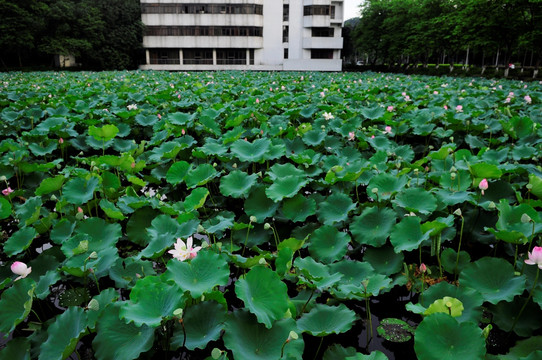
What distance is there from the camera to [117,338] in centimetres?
129

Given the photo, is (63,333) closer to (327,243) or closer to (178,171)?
(327,243)

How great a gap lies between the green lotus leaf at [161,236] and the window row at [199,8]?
128 feet

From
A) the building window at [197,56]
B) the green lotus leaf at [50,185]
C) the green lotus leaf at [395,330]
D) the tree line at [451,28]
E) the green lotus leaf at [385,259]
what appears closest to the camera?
the green lotus leaf at [395,330]

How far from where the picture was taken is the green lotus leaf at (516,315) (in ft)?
4.87

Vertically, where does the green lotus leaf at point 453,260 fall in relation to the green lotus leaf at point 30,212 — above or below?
below

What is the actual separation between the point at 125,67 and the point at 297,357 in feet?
121

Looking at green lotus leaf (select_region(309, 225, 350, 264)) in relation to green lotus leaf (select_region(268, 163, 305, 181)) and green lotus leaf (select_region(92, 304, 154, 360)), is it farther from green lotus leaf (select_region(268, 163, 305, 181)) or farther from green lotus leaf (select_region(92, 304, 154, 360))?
green lotus leaf (select_region(92, 304, 154, 360))

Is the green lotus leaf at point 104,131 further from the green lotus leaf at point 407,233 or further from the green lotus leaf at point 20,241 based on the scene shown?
the green lotus leaf at point 407,233

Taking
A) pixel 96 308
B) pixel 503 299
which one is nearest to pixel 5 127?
pixel 96 308

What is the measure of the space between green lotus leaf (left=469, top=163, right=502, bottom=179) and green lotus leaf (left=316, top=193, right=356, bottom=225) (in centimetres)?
75

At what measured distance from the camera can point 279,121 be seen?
4504mm

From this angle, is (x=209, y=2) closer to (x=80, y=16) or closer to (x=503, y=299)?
(x=80, y=16)

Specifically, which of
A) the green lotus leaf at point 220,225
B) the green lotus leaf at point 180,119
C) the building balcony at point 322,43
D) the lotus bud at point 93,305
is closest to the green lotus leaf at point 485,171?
the green lotus leaf at point 220,225

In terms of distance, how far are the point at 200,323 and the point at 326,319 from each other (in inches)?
19.2
